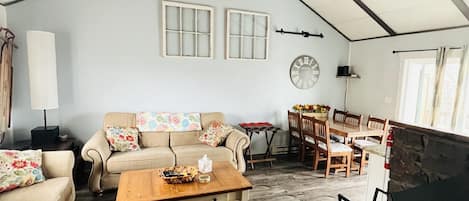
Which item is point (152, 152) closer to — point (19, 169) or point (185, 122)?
point (185, 122)

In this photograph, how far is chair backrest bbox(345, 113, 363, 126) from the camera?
13.9 ft

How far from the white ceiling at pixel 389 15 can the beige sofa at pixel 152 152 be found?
2634 millimetres

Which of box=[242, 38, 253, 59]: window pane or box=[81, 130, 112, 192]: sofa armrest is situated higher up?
box=[242, 38, 253, 59]: window pane

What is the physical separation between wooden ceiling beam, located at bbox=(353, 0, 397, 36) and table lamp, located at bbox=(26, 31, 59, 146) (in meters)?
4.27

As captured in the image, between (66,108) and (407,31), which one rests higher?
(407,31)

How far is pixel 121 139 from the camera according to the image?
3.38 meters

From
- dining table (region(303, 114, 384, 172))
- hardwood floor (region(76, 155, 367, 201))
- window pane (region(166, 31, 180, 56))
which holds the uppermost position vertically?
window pane (region(166, 31, 180, 56))

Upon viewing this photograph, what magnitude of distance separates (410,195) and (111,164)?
292cm

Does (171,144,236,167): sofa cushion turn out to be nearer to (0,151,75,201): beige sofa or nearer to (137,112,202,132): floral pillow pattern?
(137,112,202,132): floral pillow pattern

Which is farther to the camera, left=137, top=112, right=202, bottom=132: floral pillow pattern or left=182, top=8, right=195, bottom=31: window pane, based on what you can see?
left=182, top=8, right=195, bottom=31: window pane

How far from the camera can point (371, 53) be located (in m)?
4.73

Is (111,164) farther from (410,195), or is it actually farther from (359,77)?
(359,77)

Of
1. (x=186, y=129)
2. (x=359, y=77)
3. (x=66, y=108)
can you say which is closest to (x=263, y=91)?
(x=186, y=129)

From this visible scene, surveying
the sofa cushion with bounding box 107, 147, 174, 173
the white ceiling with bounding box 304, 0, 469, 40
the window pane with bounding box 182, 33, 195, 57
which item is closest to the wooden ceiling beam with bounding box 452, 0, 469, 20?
the white ceiling with bounding box 304, 0, 469, 40
